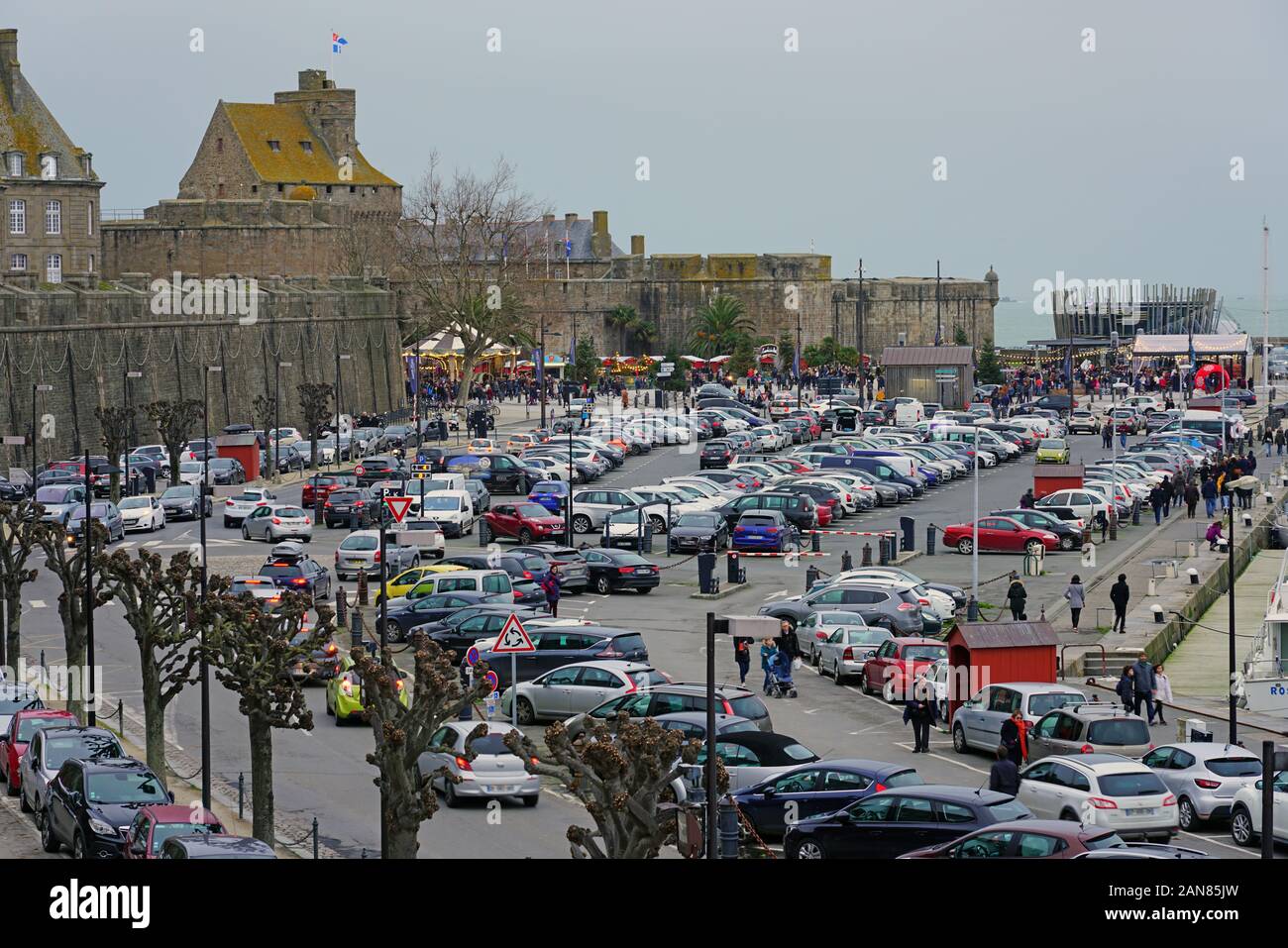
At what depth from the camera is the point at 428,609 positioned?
38.8 meters

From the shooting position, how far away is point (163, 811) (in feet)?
72.6

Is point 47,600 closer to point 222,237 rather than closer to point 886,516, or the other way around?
point 886,516

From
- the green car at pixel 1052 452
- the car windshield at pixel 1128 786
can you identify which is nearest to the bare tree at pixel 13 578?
the car windshield at pixel 1128 786

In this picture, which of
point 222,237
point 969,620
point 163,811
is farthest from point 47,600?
point 222,237

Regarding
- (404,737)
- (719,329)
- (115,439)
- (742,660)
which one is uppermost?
(719,329)

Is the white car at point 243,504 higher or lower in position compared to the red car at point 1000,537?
higher

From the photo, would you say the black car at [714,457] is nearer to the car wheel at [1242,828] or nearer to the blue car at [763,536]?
the blue car at [763,536]

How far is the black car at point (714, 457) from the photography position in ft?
225

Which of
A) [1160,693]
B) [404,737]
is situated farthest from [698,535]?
[404,737]

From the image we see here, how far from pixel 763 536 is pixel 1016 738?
2282cm

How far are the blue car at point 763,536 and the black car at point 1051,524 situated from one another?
5671mm

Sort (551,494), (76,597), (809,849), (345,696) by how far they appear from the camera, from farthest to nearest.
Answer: (551,494) → (76,597) → (345,696) → (809,849)

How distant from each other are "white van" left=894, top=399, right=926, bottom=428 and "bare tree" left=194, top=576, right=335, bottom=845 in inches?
2363

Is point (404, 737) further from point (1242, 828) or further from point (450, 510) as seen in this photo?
point (450, 510)
